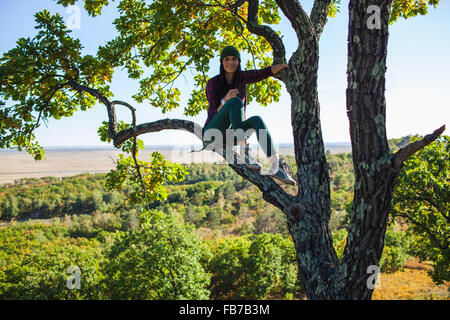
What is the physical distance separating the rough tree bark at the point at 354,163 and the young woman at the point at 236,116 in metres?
0.29

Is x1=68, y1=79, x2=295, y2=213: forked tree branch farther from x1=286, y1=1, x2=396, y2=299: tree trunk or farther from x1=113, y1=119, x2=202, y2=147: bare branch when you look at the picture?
x1=286, y1=1, x2=396, y2=299: tree trunk

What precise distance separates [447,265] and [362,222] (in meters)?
11.7

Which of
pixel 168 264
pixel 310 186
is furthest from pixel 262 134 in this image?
pixel 168 264

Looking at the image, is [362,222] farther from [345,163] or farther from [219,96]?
[345,163]

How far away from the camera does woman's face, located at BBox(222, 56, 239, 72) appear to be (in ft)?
10.1

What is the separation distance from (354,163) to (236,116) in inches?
46.8

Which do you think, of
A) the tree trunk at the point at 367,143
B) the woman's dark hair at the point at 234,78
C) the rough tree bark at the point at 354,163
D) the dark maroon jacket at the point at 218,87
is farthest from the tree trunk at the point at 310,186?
the woman's dark hair at the point at 234,78

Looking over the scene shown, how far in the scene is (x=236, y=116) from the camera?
280 centimetres

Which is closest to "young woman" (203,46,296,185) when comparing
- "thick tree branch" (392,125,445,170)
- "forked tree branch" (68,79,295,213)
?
"forked tree branch" (68,79,295,213)

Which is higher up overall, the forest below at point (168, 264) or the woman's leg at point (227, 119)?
the woman's leg at point (227, 119)

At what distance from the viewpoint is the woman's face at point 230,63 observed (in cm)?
308

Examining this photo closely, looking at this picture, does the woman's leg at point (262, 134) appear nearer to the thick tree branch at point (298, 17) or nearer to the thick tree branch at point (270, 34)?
the thick tree branch at point (270, 34)

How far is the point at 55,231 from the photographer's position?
61688 mm

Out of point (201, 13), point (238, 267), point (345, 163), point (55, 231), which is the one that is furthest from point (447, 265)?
point (345, 163)
